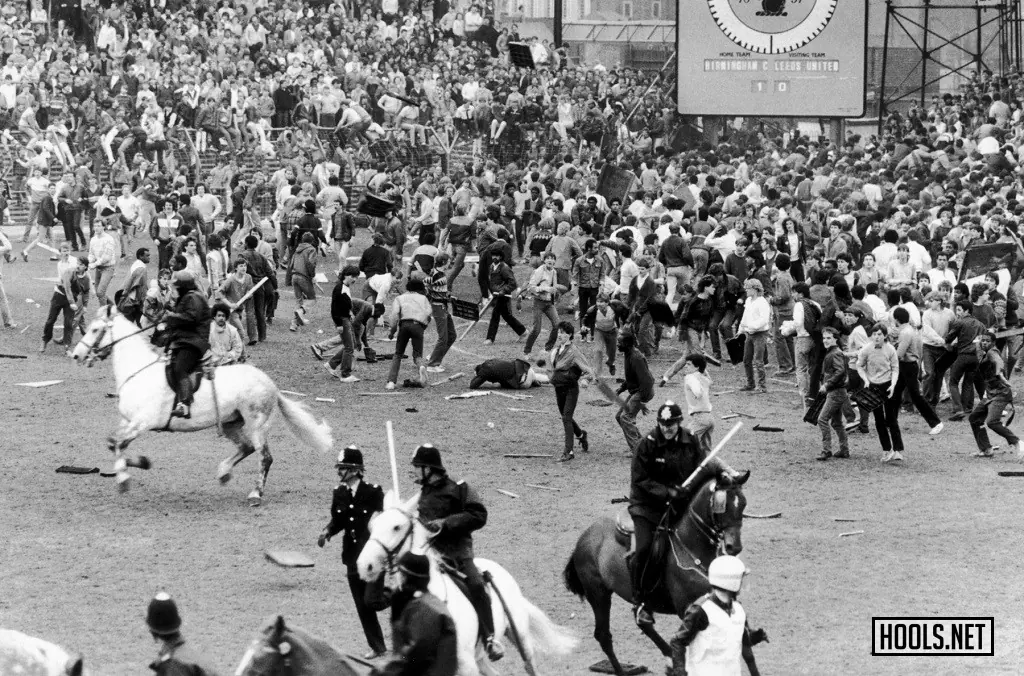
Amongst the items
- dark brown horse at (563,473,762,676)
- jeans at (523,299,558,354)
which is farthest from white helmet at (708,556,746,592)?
jeans at (523,299,558,354)

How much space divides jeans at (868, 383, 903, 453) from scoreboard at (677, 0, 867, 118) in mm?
14541

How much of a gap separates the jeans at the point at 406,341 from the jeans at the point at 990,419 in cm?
682

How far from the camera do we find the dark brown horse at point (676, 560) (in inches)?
452

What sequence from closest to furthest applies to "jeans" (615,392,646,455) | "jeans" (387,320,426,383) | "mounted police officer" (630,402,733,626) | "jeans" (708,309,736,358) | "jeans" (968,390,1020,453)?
"mounted police officer" (630,402,733,626) < "jeans" (615,392,646,455) < "jeans" (968,390,1020,453) < "jeans" (387,320,426,383) < "jeans" (708,309,736,358)

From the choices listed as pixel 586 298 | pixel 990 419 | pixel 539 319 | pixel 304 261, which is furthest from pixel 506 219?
pixel 990 419

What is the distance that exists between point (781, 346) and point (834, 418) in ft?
14.2

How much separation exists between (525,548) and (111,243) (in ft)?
42.0

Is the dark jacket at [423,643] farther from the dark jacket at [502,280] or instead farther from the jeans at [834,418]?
the dark jacket at [502,280]

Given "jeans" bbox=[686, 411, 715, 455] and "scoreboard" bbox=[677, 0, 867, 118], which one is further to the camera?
"scoreboard" bbox=[677, 0, 867, 118]

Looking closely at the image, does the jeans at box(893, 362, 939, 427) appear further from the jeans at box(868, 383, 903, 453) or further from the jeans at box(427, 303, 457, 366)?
the jeans at box(427, 303, 457, 366)

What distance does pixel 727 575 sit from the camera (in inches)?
387

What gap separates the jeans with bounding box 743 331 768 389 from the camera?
21.8 meters

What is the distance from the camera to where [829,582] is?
14094 mm

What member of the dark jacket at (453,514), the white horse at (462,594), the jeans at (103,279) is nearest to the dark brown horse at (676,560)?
the white horse at (462,594)
